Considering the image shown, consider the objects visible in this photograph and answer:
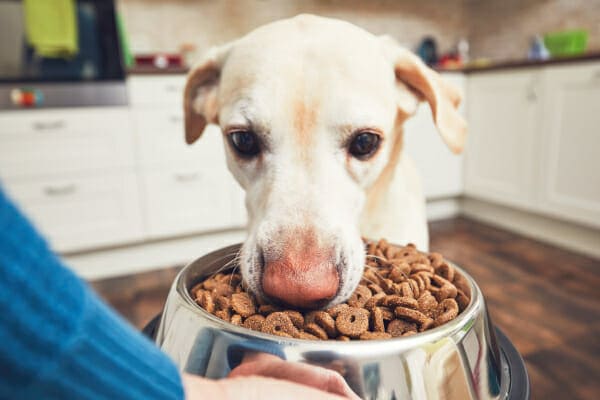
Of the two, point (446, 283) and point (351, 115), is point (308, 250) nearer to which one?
point (446, 283)

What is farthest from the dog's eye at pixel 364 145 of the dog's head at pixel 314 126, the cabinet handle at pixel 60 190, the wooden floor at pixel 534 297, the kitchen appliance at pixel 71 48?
the cabinet handle at pixel 60 190

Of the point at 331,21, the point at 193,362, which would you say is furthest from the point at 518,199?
the point at 193,362

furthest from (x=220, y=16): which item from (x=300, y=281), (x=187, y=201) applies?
(x=300, y=281)

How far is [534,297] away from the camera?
2037 millimetres

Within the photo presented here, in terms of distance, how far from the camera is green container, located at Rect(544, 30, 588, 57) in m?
2.86

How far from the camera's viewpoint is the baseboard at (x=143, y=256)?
249 cm

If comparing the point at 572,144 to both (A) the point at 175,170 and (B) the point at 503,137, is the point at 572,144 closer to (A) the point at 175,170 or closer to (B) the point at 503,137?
(B) the point at 503,137

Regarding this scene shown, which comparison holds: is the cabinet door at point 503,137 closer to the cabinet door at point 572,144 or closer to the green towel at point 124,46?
the cabinet door at point 572,144

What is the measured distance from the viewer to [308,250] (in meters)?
0.58

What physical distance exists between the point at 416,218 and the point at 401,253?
0.42 metres

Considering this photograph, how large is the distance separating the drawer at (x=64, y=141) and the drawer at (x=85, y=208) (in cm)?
7

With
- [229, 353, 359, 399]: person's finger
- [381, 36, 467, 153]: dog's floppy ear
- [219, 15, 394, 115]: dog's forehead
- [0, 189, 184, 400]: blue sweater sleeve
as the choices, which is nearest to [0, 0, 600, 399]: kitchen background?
[381, 36, 467, 153]: dog's floppy ear

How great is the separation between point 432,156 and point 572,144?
0.96 meters

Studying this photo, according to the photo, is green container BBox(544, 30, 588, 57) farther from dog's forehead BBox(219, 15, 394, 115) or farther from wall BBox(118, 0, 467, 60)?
dog's forehead BBox(219, 15, 394, 115)
